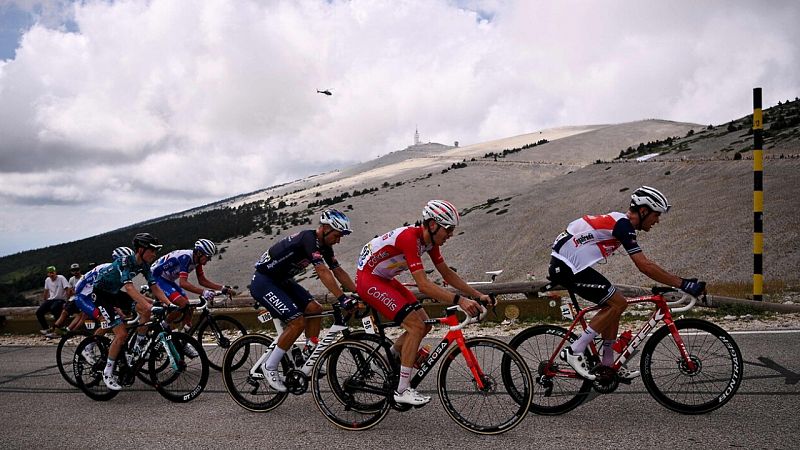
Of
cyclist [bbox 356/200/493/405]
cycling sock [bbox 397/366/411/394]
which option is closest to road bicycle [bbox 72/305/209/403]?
cyclist [bbox 356/200/493/405]

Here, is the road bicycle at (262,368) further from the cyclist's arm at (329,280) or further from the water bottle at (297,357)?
the cyclist's arm at (329,280)

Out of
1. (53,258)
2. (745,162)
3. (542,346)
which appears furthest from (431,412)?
(53,258)

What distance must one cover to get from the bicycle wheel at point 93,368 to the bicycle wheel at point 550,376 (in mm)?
4977

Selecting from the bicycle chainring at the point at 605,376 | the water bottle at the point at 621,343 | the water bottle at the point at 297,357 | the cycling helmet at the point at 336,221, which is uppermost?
the cycling helmet at the point at 336,221

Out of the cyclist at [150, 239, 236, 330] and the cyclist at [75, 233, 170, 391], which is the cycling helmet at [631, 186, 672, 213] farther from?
the cyclist at [150, 239, 236, 330]

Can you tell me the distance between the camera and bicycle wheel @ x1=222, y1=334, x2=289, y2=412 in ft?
19.6

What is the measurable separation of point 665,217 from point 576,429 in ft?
78.6

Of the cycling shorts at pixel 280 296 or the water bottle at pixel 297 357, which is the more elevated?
the cycling shorts at pixel 280 296

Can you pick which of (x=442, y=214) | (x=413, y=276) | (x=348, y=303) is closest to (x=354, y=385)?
(x=348, y=303)

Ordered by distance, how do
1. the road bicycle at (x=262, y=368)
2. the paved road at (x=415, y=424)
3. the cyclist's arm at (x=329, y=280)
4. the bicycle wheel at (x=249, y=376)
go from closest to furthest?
the paved road at (x=415, y=424)
the cyclist's arm at (x=329, y=280)
the road bicycle at (x=262, y=368)
the bicycle wheel at (x=249, y=376)

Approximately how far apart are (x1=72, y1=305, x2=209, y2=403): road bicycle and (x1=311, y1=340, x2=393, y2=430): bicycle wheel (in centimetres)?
183

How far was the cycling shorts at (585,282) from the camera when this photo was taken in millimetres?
5387

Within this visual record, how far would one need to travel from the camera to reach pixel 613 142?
96312 mm

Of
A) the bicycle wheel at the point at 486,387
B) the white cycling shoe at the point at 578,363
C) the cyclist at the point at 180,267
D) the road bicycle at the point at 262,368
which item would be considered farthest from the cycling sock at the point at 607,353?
the cyclist at the point at 180,267
